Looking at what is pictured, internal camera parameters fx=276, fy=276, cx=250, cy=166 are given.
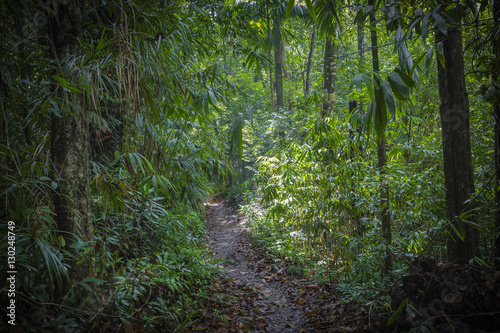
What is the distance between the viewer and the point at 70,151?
1.92 m

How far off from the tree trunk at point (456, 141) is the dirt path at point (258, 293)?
6.32ft

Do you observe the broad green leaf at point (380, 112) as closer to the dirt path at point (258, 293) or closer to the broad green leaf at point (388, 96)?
the broad green leaf at point (388, 96)

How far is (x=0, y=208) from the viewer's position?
174cm

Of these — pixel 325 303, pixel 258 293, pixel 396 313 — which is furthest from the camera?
pixel 258 293

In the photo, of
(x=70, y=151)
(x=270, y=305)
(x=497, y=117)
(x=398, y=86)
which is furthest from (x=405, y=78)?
(x=270, y=305)

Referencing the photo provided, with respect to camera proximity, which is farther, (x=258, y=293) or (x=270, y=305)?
(x=258, y=293)

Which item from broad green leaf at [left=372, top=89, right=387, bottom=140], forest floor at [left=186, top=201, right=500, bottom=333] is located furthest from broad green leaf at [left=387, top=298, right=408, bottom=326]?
broad green leaf at [left=372, top=89, right=387, bottom=140]

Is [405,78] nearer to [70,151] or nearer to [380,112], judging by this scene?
[380,112]

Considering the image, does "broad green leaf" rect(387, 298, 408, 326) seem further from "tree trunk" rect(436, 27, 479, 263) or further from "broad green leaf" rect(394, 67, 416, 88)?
"broad green leaf" rect(394, 67, 416, 88)

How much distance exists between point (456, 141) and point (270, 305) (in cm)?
308

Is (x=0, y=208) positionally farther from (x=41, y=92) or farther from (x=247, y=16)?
(x=247, y=16)

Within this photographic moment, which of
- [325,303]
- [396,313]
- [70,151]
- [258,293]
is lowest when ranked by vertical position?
[258,293]

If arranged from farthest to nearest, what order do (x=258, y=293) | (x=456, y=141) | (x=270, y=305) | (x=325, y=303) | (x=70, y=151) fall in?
1. (x=258, y=293)
2. (x=270, y=305)
3. (x=325, y=303)
4. (x=456, y=141)
5. (x=70, y=151)

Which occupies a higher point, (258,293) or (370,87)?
(370,87)
